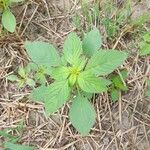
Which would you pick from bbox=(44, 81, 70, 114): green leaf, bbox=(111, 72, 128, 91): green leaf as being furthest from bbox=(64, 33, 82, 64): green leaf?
bbox=(111, 72, 128, 91): green leaf

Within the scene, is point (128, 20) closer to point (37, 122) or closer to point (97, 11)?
point (97, 11)

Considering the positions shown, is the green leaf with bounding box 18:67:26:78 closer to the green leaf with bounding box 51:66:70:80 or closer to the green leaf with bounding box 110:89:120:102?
the green leaf with bounding box 51:66:70:80

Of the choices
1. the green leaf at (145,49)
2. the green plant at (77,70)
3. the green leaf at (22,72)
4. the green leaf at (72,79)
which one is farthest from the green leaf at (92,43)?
the green leaf at (22,72)

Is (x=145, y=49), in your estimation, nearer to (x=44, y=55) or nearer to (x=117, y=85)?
(x=117, y=85)

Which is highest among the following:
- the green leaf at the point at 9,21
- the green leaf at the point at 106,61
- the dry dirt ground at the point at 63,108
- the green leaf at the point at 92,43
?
the green leaf at the point at 9,21

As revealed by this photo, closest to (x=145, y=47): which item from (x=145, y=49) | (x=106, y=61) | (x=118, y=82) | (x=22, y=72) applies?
(x=145, y=49)

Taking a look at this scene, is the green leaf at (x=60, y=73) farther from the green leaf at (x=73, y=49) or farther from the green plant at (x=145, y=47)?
the green plant at (x=145, y=47)
